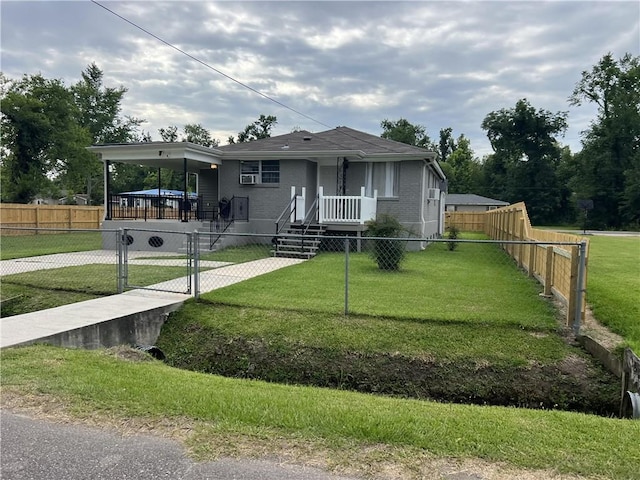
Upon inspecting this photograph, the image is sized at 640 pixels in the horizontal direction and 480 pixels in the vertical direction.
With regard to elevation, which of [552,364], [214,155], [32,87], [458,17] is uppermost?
[32,87]

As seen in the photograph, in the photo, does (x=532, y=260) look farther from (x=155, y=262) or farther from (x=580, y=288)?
(x=155, y=262)

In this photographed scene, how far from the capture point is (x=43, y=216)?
23.8m

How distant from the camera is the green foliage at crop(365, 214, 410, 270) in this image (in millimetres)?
11008

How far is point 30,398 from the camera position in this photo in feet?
12.5

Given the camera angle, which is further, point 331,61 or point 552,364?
point 331,61

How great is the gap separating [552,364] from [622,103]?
2184 inches

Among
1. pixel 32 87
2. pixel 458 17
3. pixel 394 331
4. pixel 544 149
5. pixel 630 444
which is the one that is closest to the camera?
pixel 630 444

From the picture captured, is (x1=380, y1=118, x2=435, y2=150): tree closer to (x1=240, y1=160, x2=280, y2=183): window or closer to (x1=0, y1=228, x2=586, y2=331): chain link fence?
(x1=240, y1=160, x2=280, y2=183): window

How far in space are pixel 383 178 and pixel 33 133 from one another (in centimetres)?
2750

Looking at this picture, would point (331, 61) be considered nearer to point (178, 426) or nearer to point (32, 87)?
point (178, 426)

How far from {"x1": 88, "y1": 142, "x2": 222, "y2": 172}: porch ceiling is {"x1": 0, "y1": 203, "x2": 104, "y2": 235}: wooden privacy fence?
373 inches

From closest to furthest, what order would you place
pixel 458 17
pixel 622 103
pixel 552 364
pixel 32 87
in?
1. pixel 552 364
2. pixel 458 17
3. pixel 32 87
4. pixel 622 103

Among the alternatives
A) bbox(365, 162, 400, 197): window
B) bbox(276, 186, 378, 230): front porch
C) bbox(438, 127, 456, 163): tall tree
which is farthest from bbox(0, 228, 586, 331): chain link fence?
bbox(438, 127, 456, 163): tall tree

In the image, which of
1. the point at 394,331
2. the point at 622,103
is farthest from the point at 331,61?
the point at 622,103
